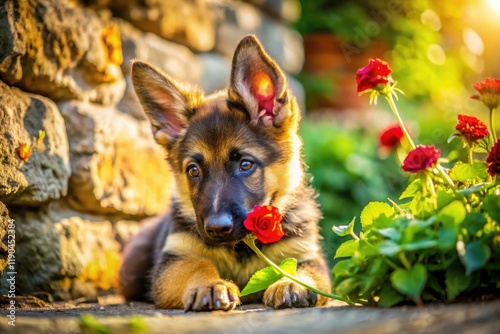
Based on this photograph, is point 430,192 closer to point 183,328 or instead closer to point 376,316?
point 376,316

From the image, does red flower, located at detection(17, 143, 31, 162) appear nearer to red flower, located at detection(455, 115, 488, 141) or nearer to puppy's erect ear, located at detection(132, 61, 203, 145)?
puppy's erect ear, located at detection(132, 61, 203, 145)

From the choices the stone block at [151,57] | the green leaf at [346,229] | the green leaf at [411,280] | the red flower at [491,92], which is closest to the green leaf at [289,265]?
the green leaf at [346,229]

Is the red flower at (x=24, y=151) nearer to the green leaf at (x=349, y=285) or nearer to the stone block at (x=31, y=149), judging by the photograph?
the stone block at (x=31, y=149)

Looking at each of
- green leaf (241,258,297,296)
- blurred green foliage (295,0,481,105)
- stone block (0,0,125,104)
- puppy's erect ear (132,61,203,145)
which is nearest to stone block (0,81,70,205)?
stone block (0,0,125,104)

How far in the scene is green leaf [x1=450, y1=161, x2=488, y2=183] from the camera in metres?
2.87

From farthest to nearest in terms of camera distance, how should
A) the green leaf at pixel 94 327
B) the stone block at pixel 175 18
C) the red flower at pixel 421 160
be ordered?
1. the stone block at pixel 175 18
2. the red flower at pixel 421 160
3. the green leaf at pixel 94 327

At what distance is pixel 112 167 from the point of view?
422 cm

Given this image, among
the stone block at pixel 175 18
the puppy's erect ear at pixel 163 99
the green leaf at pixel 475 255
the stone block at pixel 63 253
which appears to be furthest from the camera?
the stone block at pixel 175 18

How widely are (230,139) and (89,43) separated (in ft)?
4.32

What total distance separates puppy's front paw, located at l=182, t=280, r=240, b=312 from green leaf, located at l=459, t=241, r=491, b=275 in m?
1.18

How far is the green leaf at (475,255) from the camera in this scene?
7.23ft

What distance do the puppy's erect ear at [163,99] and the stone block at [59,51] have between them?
46cm

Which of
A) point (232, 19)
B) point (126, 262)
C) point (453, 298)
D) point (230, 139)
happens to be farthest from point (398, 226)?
point (232, 19)

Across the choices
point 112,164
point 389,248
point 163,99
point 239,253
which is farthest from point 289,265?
point 112,164
